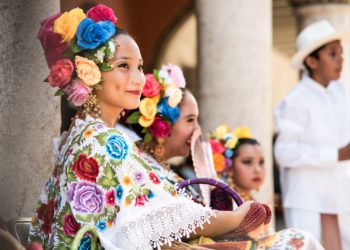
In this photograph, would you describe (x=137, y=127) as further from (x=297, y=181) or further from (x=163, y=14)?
(x=163, y=14)

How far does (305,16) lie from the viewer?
32.5 feet

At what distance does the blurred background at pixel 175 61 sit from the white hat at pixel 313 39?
0.46m

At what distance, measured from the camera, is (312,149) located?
21.3 ft

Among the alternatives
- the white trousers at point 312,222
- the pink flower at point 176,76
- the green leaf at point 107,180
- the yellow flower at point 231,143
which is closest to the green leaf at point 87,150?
the green leaf at point 107,180

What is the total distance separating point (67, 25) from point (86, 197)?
768 millimetres

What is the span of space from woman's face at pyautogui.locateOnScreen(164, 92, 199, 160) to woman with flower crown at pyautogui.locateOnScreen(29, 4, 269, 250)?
1241 mm

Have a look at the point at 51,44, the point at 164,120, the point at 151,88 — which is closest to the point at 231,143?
the point at 164,120

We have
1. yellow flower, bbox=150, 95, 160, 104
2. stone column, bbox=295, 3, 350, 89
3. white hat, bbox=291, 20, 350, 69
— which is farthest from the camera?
stone column, bbox=295, 3, 350, 89

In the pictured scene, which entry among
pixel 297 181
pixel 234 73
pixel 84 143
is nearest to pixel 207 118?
pixel 234 73

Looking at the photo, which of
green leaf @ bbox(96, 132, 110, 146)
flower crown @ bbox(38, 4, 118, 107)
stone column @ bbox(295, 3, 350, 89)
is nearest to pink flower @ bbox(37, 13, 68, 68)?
flower crown @ bbox(38, 4, 118, 107)

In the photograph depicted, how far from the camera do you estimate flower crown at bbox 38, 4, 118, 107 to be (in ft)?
13.2

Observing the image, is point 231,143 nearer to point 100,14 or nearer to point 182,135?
point 182,135

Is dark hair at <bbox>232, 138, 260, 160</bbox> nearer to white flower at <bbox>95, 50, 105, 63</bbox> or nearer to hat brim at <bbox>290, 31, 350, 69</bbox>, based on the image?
hat brim at <bbox>290, 31, 350, 69</bbox>

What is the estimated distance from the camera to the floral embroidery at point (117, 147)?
380 cm
